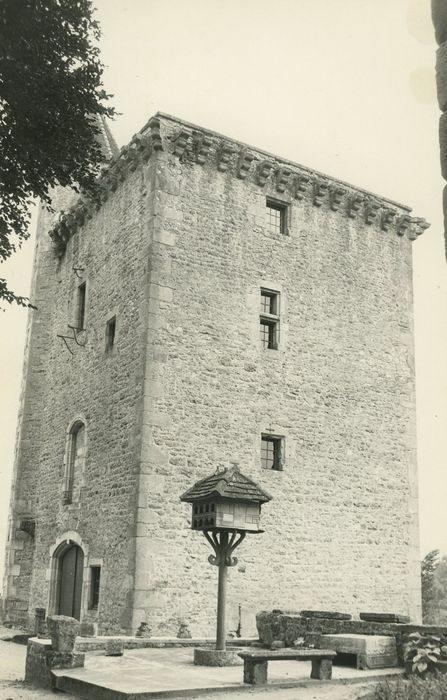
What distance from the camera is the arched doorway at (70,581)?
16.8m

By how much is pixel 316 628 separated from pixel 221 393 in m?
5.32

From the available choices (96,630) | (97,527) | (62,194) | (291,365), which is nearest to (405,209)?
(291,365)

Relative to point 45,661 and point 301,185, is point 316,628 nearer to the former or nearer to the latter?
point 45,661

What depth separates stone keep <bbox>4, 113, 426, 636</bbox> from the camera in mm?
15242

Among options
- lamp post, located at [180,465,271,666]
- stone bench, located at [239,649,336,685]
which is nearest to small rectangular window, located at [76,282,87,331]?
lamp post, located at [180,465,271,666]

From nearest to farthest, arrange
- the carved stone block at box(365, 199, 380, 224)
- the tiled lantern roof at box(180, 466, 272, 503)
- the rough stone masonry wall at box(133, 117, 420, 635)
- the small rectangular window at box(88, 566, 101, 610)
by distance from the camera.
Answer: the tiled lantern roof at box(180, 466, 272, 503) → the rough stone masonry wall at box(133, 117, 420, 635) → the small rectangular window at box(88, 566, 101, 610) → the carved stone block at box(365, 199, 380, 224)

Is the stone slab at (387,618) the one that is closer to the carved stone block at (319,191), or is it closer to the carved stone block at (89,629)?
the carved stone block at (89,629)

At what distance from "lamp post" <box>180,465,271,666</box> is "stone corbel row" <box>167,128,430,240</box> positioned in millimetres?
8514

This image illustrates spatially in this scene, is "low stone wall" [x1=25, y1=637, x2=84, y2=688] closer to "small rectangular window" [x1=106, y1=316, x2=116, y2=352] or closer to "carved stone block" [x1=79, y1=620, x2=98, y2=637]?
"carved stone block" [x1=79, y1=620, x2=98, y2=637]

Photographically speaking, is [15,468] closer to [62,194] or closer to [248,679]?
[62,194]

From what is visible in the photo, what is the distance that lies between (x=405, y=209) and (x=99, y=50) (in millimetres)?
11074

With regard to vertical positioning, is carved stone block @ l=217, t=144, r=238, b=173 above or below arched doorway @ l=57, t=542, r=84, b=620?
above

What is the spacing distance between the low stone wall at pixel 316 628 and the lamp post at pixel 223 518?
7.37ft

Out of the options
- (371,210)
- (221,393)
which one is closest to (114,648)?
(221,393)
